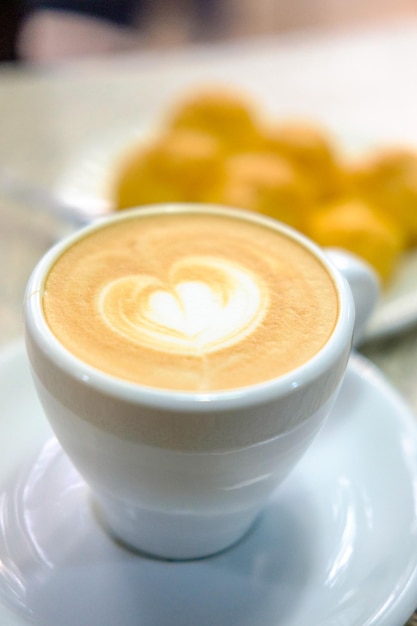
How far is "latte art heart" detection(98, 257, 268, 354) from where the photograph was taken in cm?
47

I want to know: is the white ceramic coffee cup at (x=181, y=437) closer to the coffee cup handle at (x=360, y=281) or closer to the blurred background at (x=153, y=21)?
the coffee cup handle at (x=360, y=281)

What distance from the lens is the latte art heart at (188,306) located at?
0.47 m

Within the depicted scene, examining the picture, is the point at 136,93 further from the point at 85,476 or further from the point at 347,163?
the point at 85,476

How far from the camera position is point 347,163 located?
3.32ft

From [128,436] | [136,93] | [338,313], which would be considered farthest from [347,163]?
[128,436]

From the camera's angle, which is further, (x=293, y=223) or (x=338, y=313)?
(x=293, y=223)

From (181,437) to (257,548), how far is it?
16cm

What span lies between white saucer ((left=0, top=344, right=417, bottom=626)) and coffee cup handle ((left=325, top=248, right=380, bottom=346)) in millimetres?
68

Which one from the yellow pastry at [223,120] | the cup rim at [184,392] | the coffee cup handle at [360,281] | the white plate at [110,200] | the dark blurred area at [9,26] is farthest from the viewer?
the dark blurred area at [9,26]

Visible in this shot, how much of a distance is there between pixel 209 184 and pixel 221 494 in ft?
1.74

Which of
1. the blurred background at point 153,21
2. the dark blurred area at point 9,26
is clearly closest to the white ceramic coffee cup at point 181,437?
the blurred background at point 153,21

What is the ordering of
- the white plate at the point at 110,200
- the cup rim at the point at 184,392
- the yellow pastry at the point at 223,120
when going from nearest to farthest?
the cup rim at the point at 184,392 < the white plate at the point at 110,200 < the yellow pastry at the point at 223,120

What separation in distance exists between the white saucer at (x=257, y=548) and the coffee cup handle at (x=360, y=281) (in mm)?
68

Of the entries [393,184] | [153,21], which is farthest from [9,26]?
[393,184]
